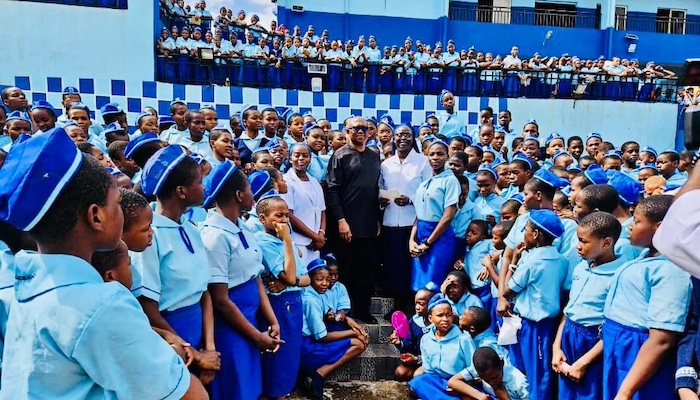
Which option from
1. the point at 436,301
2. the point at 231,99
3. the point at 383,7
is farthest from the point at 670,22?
the point at 436,301

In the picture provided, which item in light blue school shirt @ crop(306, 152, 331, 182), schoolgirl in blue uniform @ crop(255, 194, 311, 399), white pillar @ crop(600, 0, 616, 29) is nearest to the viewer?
schoolgirl in blue uniform @ crop(255, 194, 311, 399)

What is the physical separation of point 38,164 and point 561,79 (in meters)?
11.8

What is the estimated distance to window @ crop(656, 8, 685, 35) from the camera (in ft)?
61.9

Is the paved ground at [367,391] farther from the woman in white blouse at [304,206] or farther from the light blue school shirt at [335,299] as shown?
the woman in white blouse at [304,206]

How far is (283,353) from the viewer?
312 centimetres

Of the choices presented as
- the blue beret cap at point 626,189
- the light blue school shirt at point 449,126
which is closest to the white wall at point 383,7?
the light blue school shirt at point 449,126

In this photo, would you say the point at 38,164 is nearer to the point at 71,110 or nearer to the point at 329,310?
the point at 329,310

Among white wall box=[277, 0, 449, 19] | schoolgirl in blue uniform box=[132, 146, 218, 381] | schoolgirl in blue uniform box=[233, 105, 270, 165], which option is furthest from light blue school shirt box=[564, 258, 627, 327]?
white wall box=[277, 0, 449, 19]

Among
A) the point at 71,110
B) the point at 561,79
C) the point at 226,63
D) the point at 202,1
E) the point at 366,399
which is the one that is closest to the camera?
the point at 366,399

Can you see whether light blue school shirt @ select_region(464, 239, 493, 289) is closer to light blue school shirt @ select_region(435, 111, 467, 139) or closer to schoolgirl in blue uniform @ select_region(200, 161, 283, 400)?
schoolgirl in blue uniform @ select_region(200, 161, 283, 400)

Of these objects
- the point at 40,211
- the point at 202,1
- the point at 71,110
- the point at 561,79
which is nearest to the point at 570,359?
the point at 40,211

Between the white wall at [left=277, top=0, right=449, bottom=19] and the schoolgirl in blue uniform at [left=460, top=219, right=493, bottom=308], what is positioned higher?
the white wall at [left=277, top=0, right=449, bottom=19]

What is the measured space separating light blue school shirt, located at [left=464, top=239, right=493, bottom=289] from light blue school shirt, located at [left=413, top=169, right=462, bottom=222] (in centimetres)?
38

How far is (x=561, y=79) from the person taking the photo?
37.6 ft
